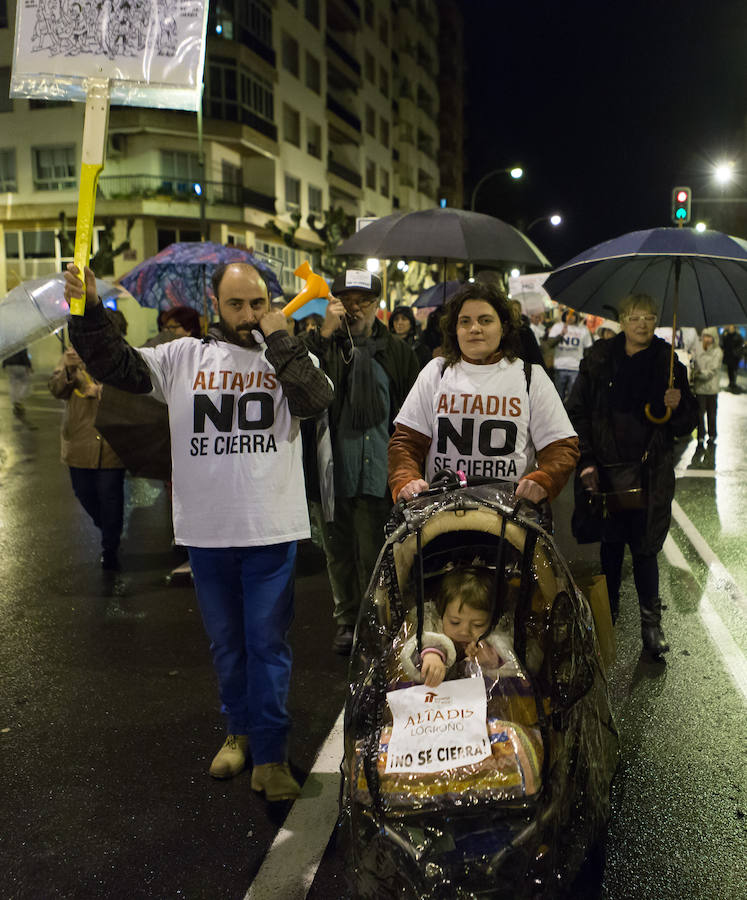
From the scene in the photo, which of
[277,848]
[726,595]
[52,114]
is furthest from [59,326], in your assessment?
[52,114]

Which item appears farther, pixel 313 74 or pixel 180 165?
pixel 313 74

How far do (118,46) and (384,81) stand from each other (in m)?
64.0

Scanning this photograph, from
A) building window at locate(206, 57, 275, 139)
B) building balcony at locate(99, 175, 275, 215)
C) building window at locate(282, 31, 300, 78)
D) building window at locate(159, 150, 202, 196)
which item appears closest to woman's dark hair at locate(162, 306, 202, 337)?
building balcony at locate(99, 175, 275, 215)

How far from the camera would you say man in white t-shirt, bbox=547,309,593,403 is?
44.2 ft

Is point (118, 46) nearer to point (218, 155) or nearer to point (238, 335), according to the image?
point (238, 335)

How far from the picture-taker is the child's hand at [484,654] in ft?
9.16

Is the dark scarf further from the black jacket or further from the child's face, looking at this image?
the child's face

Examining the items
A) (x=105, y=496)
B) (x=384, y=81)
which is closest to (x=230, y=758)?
(x=105, y=496)

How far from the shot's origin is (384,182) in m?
61.4

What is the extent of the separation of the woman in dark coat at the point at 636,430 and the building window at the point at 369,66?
5797 centimetres

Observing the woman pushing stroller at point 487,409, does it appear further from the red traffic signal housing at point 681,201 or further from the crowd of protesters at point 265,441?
the red traffic signal housing at point 681,201

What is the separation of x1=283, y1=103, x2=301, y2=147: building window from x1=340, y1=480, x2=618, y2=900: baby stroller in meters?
43.4

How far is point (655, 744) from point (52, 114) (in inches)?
1541

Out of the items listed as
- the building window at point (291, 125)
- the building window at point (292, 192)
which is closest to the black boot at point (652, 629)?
the building window at point (292, 192)
